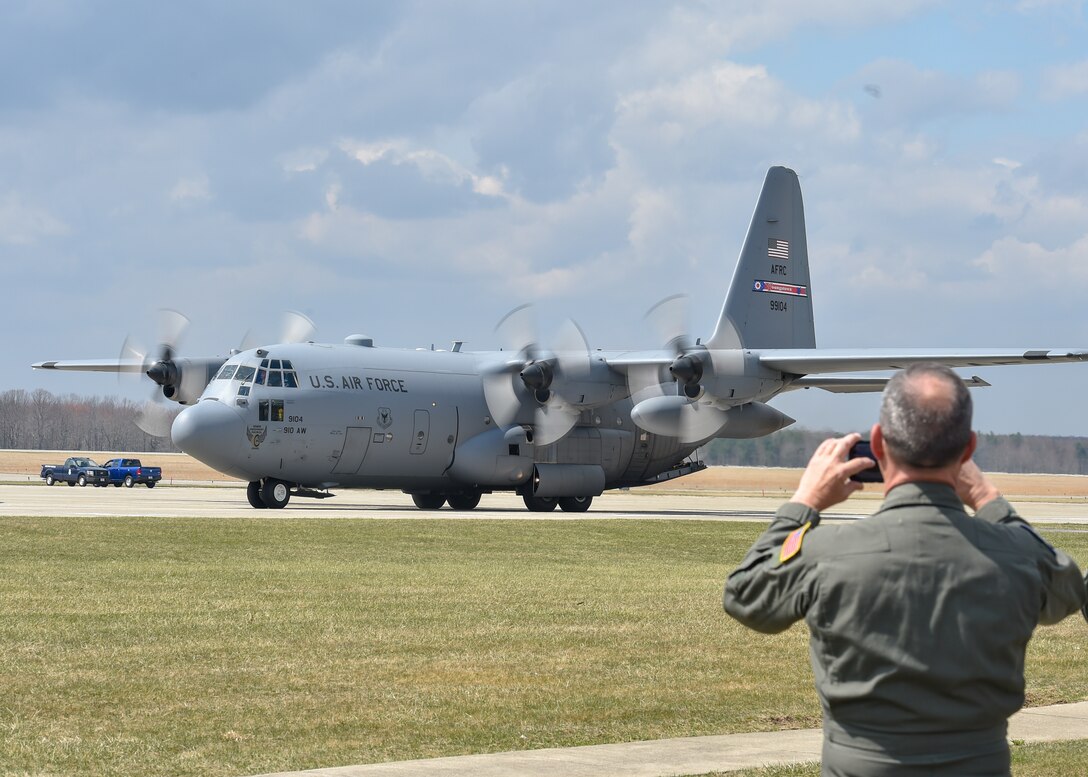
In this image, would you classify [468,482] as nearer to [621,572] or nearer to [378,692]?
[621,572]

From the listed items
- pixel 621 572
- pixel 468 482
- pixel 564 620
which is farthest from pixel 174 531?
pixel 468 482

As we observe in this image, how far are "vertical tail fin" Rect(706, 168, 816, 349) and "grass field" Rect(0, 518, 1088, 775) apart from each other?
22.6m

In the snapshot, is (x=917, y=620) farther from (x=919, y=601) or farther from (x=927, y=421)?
(x=927, y=421)

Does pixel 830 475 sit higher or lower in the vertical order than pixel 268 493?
higher

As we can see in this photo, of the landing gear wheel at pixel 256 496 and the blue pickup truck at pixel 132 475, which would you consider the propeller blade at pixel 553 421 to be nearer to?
the landing gear wheel at pixel 256 496

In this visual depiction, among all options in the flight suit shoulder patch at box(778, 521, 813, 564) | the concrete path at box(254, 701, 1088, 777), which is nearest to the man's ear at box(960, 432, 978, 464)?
the flight suit shoulder patch at box(778, 521, 813, 564)

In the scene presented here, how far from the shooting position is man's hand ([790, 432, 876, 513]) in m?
4.33

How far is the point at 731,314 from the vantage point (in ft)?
145

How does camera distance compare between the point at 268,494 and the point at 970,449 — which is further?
the point at 268,494

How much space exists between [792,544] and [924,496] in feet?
1.30

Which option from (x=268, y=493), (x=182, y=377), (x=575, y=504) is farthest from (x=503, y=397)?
(x=182, y=377)

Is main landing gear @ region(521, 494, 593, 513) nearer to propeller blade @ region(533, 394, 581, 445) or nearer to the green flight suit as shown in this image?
propeller blade @ region(533, 394, 581, 445)

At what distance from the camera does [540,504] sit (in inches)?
1736

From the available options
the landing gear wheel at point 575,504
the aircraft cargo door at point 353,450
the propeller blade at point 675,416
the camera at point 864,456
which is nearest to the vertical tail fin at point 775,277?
the propeller blade at point 675,416
